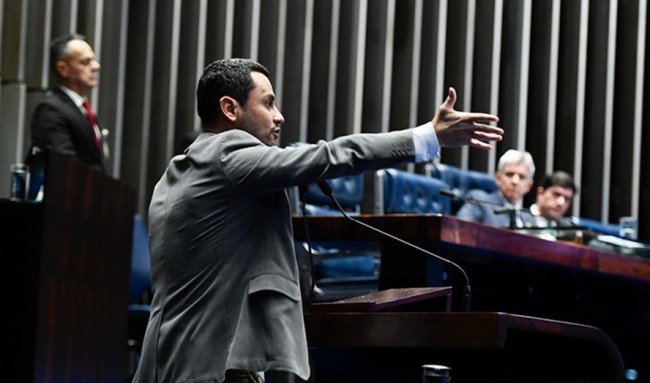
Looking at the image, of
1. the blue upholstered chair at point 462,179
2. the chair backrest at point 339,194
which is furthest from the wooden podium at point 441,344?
the blue upholstered chair at point 462,179

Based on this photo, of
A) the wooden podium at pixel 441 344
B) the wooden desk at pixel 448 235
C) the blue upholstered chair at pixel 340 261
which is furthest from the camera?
the blue upholstered chair at pixel 340 261

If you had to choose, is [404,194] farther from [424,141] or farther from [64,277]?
[424,141]

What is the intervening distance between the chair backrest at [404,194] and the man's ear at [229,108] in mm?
2665

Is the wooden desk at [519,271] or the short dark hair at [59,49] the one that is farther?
the short dark hair at [59,49]

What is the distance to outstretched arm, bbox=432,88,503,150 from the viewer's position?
7.57 ft

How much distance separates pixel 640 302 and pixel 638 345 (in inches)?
6.3

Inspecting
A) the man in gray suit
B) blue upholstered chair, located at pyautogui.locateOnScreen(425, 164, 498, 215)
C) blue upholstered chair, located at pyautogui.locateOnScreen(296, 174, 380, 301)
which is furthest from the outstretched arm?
blue upholstered chair, located at pyautogui.locateOnScreen(425, 164, 498, 215)

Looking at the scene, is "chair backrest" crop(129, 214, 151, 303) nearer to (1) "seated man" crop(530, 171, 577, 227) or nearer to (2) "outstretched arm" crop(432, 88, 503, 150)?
(1) "seated man" crop(530, 171, 577, 227)

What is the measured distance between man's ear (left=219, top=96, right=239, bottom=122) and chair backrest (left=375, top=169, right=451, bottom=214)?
2665mm

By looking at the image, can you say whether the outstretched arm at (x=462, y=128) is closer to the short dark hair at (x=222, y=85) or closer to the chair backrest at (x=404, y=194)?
the short dark hair at (x=222, y=85)

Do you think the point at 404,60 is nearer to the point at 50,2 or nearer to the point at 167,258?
the point at 50,2

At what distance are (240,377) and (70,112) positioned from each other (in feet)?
9.81

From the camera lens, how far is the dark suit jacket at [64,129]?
200 inches

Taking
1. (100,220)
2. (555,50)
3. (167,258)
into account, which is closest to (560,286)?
(100,220)
